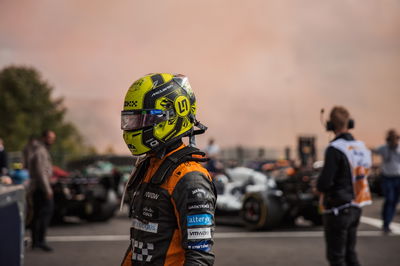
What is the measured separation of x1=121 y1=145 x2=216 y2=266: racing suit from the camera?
2174mm

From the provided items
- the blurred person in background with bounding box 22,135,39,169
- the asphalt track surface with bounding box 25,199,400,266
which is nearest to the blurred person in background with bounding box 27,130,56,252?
the blurred person in background with bounding box 22,135,39,169

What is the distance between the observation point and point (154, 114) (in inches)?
93.7

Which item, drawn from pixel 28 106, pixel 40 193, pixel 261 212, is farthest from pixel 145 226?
pixel 28 106

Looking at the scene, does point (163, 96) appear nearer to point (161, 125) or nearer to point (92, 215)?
point (161, 125)

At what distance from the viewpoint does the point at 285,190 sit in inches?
387

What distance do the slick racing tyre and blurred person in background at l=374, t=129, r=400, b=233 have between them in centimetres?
186

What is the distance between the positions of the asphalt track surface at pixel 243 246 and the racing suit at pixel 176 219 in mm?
4774

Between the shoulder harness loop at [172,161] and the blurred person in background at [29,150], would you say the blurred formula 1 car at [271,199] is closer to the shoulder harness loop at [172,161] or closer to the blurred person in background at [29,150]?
the blurred person in background at [29,150]

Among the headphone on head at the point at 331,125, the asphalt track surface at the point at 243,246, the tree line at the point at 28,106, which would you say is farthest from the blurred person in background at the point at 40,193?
the tree line at the point at 28,106

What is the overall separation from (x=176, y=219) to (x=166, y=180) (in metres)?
0.17

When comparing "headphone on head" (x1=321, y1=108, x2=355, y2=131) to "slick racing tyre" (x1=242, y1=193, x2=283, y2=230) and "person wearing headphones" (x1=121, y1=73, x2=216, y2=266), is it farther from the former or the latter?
"slick racing tyre" (x1=242, y1=193, x2=283, y2=230)

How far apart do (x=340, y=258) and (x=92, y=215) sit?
24.4 ft

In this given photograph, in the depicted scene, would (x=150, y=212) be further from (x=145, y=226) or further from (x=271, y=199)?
(x=271, y=199)

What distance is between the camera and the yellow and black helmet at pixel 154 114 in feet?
7.80
